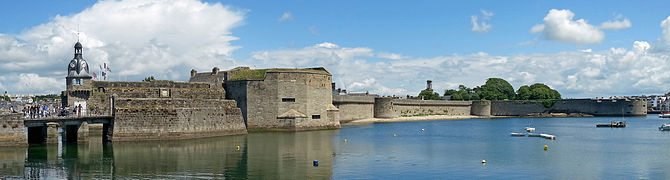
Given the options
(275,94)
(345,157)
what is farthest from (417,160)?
(275,94)

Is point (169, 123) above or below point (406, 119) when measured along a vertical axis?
above

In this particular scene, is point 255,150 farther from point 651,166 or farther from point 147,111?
point 651,166

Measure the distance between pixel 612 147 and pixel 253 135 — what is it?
30076mm

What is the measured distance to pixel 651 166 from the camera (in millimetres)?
32344

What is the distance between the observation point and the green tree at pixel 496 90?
493 feet

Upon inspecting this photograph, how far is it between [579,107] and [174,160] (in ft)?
363

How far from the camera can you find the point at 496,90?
157 meters

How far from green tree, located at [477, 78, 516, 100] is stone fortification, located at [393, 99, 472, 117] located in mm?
27552

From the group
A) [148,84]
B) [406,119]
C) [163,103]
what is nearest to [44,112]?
[163,103]

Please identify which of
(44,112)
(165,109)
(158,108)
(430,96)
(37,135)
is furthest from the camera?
(430,96)

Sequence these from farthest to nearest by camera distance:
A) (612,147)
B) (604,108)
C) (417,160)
A: (604,108) → (612,147) → (417,160)

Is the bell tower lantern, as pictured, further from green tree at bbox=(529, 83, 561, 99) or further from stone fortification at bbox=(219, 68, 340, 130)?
green tree at bbox=(529, 83, 561, 99)

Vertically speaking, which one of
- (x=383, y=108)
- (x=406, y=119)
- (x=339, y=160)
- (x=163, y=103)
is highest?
(x=163, y=103)

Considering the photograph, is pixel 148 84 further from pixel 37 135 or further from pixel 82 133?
pixel 37 135
